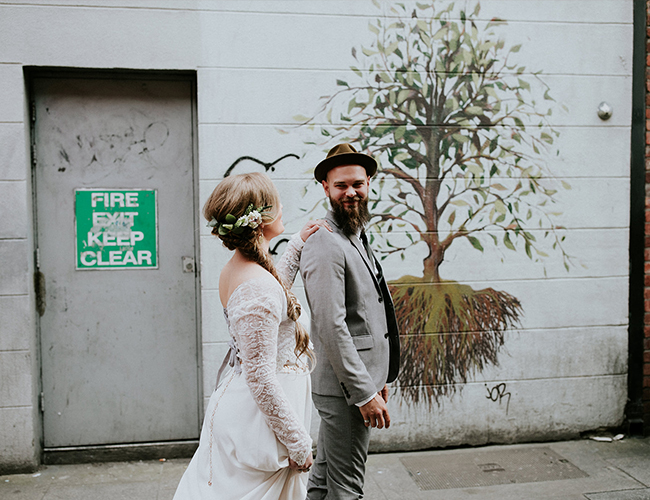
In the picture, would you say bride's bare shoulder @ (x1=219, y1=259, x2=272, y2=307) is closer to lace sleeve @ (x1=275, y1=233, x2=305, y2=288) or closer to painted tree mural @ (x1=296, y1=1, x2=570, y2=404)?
lace sleeve @ (x1=275, y1=233, x2=305, y2=288)

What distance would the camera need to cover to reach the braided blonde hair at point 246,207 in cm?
202

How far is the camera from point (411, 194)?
4125 millimetres

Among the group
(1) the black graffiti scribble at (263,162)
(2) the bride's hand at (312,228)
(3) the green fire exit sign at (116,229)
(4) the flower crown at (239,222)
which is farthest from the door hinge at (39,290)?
(4) the flower crown at (239,222)

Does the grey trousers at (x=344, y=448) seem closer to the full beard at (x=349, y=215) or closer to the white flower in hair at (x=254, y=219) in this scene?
the full beard at (x=349, y=215)

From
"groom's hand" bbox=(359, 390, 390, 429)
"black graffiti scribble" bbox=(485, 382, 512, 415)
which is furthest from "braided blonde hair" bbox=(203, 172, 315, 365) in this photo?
"black graffiti scribble" bbox=(485, 382, 512, 415)

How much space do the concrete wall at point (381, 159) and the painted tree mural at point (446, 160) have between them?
0.22ft

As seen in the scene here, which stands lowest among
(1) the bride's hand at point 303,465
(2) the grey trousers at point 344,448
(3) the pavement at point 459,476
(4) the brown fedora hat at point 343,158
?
(3) the pavement at point 459,476

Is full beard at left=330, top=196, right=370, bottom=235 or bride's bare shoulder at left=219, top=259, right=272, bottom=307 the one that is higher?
full beard at left=330, top=196, right=370, bottom=235

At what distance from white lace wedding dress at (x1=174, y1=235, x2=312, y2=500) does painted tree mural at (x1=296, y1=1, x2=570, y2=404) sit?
2110 mm

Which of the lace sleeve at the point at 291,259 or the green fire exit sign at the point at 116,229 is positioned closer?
the lace sleeve at the point at 291,259

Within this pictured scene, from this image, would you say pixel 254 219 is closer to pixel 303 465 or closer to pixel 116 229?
pixel 303 465

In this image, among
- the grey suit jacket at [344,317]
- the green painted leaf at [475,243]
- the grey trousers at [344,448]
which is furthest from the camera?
the green painted leaf at [475,243]

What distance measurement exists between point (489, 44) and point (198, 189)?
2.27m

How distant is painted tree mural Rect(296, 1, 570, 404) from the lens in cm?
405
